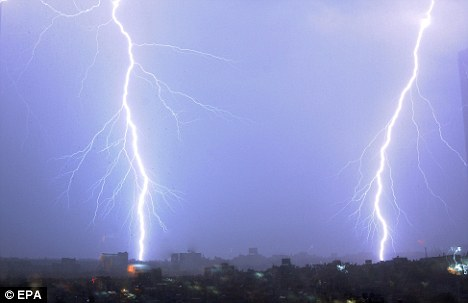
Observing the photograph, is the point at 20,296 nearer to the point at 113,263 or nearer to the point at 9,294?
the point at 9,294

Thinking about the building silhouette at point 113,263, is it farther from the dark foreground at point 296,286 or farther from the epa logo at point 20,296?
the epa logo at point 20,296

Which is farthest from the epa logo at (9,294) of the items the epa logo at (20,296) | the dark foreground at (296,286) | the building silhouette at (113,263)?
the building silhouette at (113,263)

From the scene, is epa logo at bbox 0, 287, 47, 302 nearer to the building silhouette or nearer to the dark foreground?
the dark foreground

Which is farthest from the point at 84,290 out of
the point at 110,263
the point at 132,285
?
the point at 110,263

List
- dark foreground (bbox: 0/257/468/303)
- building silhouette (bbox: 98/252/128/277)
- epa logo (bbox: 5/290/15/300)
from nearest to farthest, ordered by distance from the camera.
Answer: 1. epa logo (bbox: 5/290/15/300)
2. dark foreground (bbox: 0/257/468/303)
3. building silhouette (bbox: 98/252/128/277)

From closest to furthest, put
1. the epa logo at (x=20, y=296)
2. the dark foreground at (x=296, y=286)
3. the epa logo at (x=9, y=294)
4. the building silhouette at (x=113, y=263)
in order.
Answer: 1. the epa logo at (x=20, y=296)
2. the epa logo at (x=9, y=294)
3. the dark foreground at (x=296, y=286)
4. the building silhouette at (x=113, y=263)

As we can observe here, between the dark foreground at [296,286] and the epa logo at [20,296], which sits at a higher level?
the epa logo at [20,296]

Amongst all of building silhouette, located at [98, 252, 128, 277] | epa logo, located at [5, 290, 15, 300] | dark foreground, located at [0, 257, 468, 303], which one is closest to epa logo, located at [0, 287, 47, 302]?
epa logo, located at [5, 290, 15, 300]

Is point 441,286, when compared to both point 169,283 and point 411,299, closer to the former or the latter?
point 411,299

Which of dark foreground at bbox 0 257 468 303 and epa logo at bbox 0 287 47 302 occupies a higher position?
epa logo at bbox 0 287 47 302

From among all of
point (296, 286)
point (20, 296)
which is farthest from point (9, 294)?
point (296, 286)

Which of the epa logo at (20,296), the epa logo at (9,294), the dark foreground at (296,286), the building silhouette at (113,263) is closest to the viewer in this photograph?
the epa logo at (20,296)
